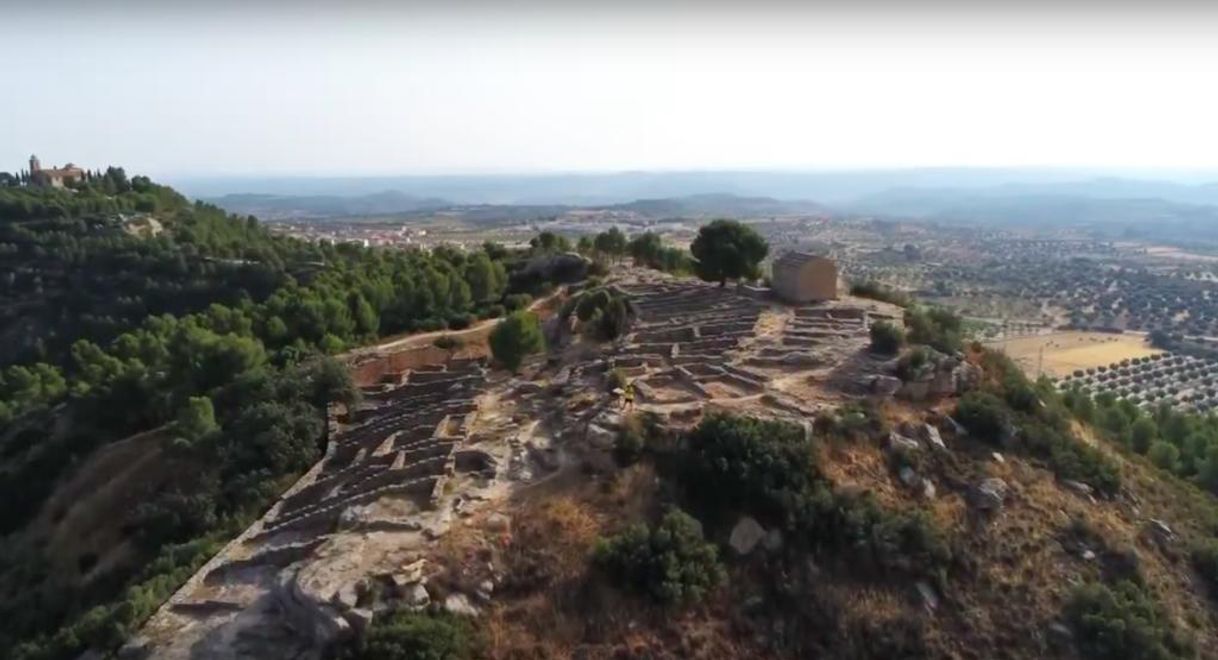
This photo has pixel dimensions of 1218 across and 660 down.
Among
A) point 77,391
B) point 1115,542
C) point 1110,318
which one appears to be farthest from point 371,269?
point 1110,318

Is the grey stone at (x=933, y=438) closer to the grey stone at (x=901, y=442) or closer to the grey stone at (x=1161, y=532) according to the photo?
the grey stone at (x=901, y=442)

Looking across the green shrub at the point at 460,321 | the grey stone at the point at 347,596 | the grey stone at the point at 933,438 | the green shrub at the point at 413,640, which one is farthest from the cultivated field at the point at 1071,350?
the grey stone at the point at 347,596

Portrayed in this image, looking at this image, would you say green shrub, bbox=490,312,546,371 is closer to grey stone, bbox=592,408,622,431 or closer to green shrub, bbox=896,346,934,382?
grey stone, bbox=592,408,622,431

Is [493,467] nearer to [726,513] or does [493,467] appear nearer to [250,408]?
[726,513]

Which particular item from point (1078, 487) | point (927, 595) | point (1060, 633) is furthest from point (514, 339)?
point (1060, 633)

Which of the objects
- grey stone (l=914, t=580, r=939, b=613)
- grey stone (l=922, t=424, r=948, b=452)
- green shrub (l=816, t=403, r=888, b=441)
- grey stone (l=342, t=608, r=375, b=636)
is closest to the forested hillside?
grey stone (l=342, t=608, r=375, b=636)

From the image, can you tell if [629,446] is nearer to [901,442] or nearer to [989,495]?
[901,442]
